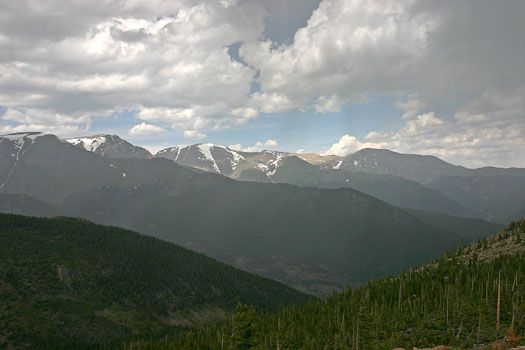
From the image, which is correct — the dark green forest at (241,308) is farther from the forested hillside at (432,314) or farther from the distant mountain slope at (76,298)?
the distant mountain slope at (76,298)

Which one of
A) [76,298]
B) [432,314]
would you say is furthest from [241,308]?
[76,298]

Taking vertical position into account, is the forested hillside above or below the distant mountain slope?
above

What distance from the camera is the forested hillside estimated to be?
52.3 metres

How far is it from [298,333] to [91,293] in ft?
437

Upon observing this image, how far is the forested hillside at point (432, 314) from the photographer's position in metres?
52.3

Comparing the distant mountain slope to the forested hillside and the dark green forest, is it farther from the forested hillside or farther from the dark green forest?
the forested hillside

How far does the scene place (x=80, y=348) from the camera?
413ft

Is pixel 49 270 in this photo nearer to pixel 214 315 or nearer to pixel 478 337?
pixel 214 315

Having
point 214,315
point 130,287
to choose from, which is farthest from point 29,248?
point 214,315

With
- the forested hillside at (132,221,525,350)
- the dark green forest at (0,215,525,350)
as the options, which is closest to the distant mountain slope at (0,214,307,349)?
the dark green forest at (0,215,525,350)

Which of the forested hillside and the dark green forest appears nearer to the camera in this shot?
the forested hillside

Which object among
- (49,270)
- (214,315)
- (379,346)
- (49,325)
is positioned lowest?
(214,315)

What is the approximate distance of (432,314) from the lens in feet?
214

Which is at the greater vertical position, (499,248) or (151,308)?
(499,248)
